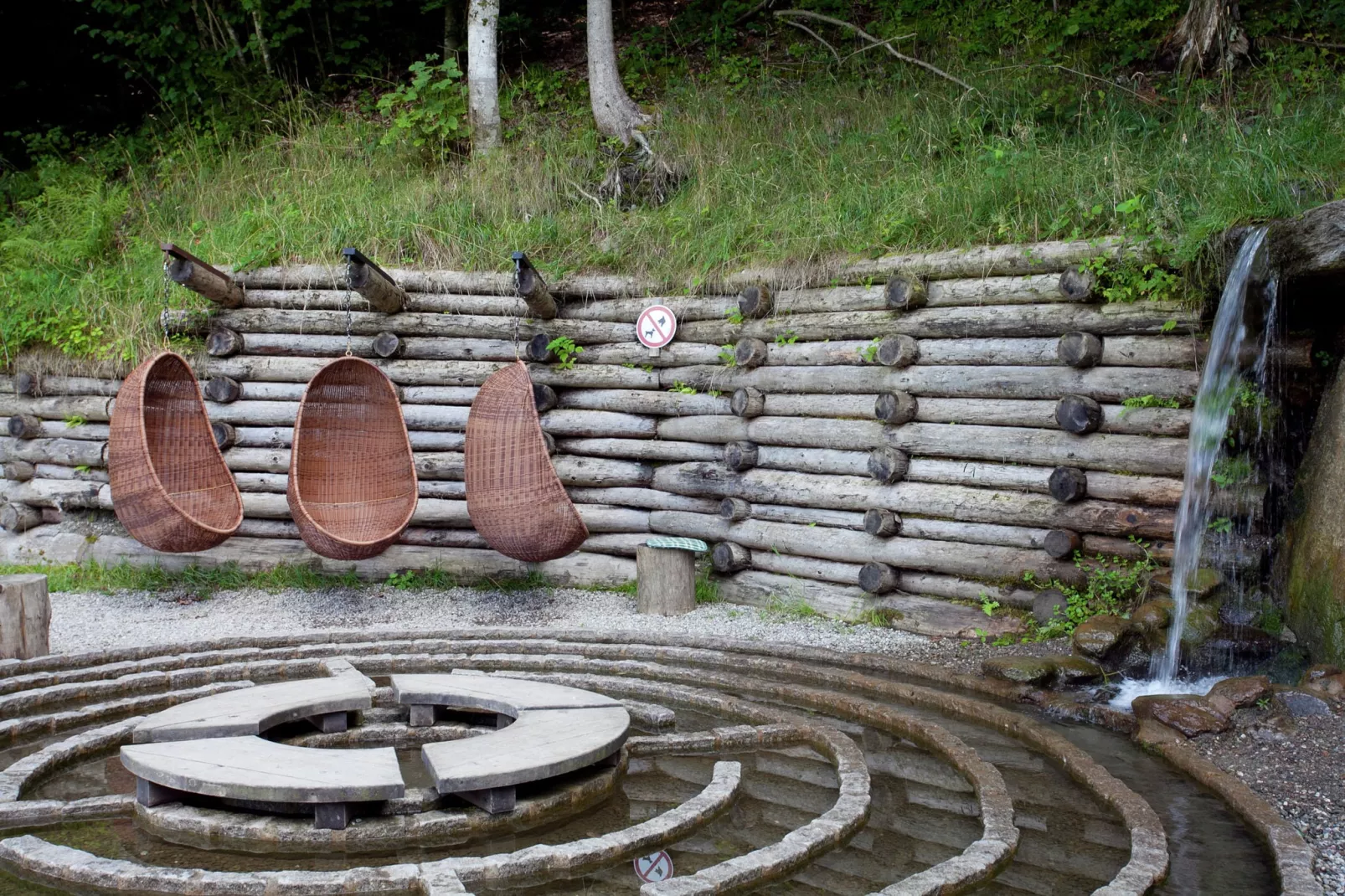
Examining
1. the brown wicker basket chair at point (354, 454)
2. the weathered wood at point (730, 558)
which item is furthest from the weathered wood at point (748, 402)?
the brown wicker basket chair at point (354, 454)

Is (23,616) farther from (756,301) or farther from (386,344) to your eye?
(756,301)

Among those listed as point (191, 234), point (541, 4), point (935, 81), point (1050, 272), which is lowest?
point (1050, 272)

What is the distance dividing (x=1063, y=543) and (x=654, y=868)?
3635mm

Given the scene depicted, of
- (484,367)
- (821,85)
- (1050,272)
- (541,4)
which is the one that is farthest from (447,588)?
(541,4)

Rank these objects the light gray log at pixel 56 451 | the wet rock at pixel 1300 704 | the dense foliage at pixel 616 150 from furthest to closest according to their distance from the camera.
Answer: the light gray log at pixel 56 451 → the dense foliage at pixel 616 150 → the wet rock at pixel 1300 704

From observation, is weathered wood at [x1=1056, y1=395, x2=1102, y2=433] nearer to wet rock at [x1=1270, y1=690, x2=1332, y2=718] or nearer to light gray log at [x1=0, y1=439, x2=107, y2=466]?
wet rock at [x1=1270, y1=690, x2=1332, y2=718]

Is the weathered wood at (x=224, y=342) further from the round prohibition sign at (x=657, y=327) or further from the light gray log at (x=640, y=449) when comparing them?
the round prohibition sign at (x=657, y=327)

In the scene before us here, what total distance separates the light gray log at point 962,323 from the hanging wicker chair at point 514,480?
136 cm

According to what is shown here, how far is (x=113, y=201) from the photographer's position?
11.1 meters

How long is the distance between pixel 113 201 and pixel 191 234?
1.53m

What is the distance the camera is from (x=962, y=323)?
23.2ft

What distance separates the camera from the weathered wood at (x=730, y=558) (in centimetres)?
786

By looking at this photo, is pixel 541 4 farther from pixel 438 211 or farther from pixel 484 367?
pixel 484 367

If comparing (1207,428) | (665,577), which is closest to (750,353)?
(665,577)
